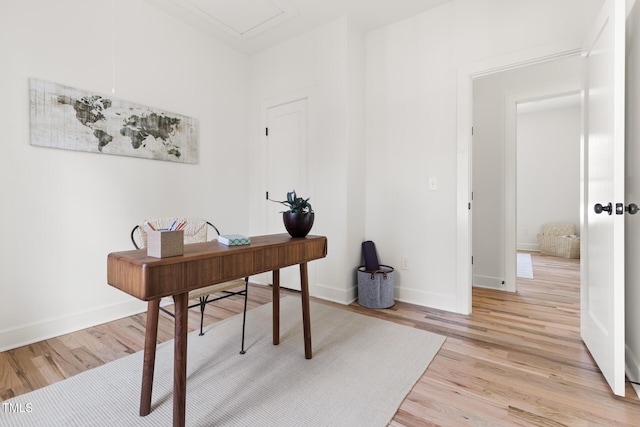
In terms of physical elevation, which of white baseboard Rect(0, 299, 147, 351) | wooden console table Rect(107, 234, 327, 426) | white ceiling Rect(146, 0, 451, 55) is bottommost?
white baseboard Rect(0, 299, 147, 351)

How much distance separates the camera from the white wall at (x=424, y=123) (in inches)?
95.0

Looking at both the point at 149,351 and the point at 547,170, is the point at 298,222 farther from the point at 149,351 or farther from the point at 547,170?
the point at 547,170

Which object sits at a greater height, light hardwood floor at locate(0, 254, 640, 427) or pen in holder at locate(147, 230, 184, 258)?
pen in holder at locate(147, 230, 184, 258)

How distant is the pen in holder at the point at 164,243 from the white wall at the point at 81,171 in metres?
1.60

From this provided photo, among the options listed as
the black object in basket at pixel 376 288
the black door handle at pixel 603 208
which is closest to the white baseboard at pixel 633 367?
the black door handle at pixel 603 208

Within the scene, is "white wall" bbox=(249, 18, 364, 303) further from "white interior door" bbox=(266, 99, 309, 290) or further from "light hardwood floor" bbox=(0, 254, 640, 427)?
"light hardwood floor" bbox=(0, 254, 640, 427)

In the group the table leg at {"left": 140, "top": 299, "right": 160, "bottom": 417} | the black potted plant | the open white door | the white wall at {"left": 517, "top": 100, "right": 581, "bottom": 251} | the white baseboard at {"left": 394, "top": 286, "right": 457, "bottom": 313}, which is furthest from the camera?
the white wall at {"left": 517, "top": 100, "right": 581, "bottom": 251}

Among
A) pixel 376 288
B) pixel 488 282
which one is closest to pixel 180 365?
pixel 376 288

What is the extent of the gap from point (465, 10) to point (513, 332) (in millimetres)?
2615

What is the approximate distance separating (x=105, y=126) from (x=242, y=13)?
158 cm

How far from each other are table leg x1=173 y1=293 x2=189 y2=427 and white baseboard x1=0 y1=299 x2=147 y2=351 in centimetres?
166

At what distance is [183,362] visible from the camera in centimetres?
116

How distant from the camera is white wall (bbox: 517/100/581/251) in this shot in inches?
223

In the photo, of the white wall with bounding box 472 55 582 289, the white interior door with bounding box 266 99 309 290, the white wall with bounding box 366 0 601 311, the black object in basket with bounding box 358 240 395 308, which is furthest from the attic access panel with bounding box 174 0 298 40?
the black object in basket with bounding box 358 240 395 308
